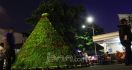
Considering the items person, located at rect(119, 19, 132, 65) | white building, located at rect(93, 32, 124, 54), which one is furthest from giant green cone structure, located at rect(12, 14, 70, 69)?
white building, located at rect(93, 32, 124, 54)

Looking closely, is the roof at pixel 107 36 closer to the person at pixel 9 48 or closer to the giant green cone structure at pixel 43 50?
the giant green cone structure at pixel 43 50

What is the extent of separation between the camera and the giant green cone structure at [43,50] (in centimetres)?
1373

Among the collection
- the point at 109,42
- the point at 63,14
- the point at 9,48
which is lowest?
the point at 9,48

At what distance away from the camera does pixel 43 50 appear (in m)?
14.1

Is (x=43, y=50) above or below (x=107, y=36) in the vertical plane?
below

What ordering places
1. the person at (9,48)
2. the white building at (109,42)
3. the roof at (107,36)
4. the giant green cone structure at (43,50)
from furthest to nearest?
1. the white building at (109,42)
2. the roof at (107,36)
3. the giant green cone structure at (43,50)
4. the person at (9,48)

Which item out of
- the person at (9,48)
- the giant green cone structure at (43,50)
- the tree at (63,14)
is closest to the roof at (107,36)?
the tree at (63,14)

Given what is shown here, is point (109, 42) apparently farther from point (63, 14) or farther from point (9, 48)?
point (9, 48)

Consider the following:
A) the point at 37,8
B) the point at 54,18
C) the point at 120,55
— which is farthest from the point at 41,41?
the point at 37,8

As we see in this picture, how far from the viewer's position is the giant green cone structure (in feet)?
45.0

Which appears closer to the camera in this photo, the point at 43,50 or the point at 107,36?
the point at 43,50

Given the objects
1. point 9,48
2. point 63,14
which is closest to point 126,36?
point 9,48

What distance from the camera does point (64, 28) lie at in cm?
4659

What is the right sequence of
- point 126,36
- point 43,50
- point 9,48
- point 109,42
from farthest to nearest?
1. point 109,42
2. point 43,50
3. point 9,48
4. point 126,36
